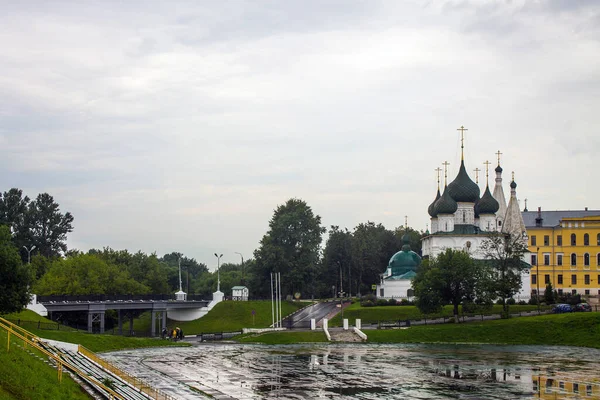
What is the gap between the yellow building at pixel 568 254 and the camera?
109 metres

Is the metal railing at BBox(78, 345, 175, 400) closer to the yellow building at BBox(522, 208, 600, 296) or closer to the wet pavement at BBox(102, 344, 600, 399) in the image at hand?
the wet pavement at BBox(102, 344, 600, 399)

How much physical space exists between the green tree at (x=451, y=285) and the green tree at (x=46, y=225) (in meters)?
67.9

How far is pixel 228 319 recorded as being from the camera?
9262cm

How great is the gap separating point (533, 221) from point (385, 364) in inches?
2893

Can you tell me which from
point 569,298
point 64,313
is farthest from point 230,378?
point 569,298

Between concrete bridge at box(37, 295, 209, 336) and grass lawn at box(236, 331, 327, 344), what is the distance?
46.6ft

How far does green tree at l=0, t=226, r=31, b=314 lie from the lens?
183 ft

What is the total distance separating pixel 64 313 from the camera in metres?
81.2

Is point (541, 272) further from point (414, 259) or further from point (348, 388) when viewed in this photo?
point (348, 388)

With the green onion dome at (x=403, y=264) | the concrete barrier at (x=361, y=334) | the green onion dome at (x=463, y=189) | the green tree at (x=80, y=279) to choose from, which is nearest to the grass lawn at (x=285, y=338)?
the concrete barrier at (x=361, y=334)

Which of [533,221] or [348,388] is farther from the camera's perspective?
[533,221]

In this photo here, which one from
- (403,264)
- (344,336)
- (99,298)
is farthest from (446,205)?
(99,298)

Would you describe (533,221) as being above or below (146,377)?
above

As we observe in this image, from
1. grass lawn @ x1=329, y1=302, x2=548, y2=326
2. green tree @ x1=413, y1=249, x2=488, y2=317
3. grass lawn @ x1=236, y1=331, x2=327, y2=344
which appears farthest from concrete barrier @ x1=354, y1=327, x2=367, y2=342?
grass lawn @ x1=329, y1=302, x2=548, y2=326
